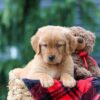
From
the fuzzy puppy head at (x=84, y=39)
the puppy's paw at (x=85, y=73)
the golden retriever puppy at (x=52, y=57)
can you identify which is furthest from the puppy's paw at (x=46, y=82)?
the fuzzy puppy head at (x=84, y=39)

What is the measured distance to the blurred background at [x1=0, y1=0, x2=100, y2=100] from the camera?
7.76 meters

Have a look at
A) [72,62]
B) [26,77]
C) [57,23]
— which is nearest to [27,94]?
[26,77]

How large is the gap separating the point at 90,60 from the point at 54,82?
68 centimetres

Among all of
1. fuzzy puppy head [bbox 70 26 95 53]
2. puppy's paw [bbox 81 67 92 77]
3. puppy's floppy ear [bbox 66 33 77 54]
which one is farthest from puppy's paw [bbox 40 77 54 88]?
fuzzy puppy head [bbox 70 26 95 53]

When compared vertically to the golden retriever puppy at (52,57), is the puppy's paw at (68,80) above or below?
below

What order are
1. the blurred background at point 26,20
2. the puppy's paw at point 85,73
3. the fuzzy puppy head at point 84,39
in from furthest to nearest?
the blurred background at point 26,20 → the fuzzy puppy head at point 84,39 → the puppy's paw at point 85,73

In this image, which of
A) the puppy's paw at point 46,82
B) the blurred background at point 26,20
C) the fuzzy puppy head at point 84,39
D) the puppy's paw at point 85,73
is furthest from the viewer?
the blurred background at point 26,20

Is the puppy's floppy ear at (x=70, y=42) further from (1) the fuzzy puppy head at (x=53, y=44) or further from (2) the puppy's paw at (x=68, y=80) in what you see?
(2) the puppy's paw at (x=68, y=80)

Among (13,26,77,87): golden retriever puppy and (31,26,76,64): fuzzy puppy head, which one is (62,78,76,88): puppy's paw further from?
(31,26,76,64): fuzzy puppy head

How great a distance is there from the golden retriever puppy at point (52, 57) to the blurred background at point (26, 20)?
2651 millimetres

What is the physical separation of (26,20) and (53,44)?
126 inches

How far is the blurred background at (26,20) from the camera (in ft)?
25.5

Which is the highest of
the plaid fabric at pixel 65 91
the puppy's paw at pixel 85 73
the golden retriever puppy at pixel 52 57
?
the golden retriever puppy at pixel 52 57

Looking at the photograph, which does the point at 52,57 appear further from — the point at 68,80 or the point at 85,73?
the point at 85,73
